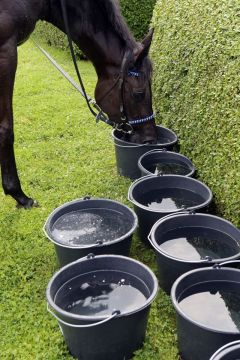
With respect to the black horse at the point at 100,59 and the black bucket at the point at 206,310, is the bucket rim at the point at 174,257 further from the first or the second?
the black horse at the point at 100,59

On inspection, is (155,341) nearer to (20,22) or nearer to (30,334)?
(30,334)

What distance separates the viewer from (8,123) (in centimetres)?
322

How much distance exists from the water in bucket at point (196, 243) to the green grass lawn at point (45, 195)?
0.29 metres

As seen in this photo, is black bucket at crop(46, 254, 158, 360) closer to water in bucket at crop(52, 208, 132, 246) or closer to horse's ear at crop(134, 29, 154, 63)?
water in bucket at crop(52, 208, 132, 246)

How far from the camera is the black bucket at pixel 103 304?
79.2 inches

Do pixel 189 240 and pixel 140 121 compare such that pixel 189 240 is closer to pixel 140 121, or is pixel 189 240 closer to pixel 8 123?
pixel 140 121

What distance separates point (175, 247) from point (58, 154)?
2.26 m

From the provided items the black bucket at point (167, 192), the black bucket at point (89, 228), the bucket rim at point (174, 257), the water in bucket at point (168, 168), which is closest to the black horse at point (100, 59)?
the water in bucket at point (168, 168)

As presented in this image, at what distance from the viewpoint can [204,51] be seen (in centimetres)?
336

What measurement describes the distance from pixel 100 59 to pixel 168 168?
3.48 ft

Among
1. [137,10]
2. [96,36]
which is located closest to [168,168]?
[96,36]

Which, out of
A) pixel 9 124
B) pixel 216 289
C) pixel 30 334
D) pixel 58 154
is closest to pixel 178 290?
pixel 216 289

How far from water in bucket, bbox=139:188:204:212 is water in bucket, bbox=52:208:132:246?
34 cm

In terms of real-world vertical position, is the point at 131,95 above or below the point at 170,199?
above
